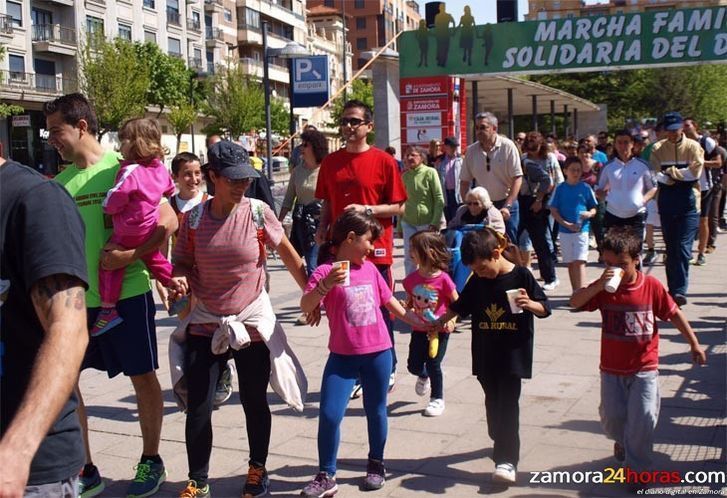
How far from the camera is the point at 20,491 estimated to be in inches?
68.1

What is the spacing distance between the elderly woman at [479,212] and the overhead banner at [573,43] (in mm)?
9808

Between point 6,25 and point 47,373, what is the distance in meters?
49.0

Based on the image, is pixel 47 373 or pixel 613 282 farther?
pixel 613 282

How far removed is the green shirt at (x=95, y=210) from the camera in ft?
13.9

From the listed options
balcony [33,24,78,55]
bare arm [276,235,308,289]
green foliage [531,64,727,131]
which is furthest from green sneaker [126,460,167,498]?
green foliage [531,64,727,131]

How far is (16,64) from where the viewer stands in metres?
46.9

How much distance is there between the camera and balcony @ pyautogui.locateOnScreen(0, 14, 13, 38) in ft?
→ 148

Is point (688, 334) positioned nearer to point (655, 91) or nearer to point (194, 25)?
point (655, 91)

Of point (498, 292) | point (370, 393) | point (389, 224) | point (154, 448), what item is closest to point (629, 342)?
point (498, 292)

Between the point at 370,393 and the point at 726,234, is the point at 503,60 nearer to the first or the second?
the point at 726,234

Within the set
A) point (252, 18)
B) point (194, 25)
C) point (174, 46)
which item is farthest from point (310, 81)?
point (252, 18)

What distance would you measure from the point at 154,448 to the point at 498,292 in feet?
6.33

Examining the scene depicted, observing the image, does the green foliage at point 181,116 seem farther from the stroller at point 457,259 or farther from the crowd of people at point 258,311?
the crowd of people at point 258,311

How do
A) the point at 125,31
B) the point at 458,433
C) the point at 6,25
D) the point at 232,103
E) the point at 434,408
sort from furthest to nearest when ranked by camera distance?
the point at 232,103 < the point at 125,31 < the point at 6,25 < the point at 434,408 < the point at 458,433
